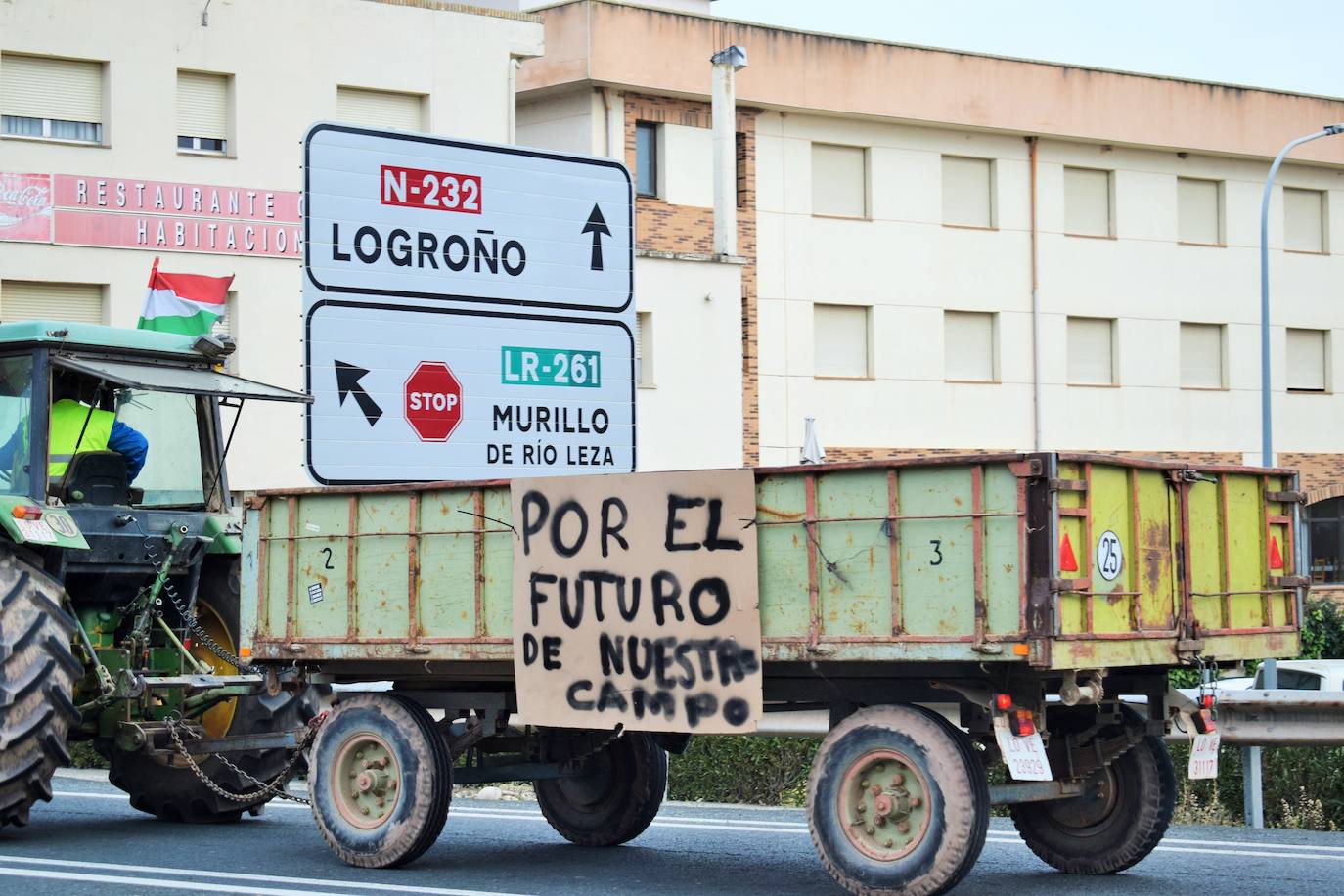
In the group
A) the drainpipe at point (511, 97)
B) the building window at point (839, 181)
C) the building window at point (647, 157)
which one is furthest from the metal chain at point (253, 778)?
the building window at point (839, 181)

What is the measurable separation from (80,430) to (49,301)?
60.2ft

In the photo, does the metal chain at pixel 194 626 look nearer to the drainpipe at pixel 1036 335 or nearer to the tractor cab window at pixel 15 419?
the tractor cab window at pixel 15 419

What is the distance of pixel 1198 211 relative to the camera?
43719 mm

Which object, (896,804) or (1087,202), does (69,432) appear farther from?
(1087,202)

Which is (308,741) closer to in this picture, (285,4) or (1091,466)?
(1091,466)

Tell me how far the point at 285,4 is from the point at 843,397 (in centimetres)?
1391

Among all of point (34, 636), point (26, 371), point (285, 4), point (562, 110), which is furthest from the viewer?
point (562, 110)

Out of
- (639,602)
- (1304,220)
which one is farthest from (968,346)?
(639,602)

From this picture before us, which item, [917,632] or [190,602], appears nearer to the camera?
[917,632]

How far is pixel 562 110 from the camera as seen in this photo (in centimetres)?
3678

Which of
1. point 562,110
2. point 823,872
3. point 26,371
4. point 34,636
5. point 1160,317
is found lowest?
point 823,872

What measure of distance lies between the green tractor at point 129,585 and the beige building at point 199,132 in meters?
16.4

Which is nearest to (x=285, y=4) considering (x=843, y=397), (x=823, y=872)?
(x=843, y=397)

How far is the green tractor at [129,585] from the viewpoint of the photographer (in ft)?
34.6
